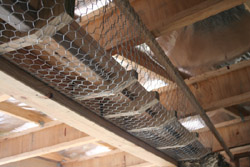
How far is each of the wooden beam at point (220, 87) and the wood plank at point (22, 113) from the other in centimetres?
91

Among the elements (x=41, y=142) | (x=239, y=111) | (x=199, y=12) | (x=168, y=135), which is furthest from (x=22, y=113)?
(x=239, y=111)

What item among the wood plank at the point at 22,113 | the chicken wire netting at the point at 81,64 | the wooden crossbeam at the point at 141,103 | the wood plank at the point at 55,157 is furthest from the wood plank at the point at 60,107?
the wood plank at the point at 55,157

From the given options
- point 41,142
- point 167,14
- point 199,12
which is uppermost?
point 167,14

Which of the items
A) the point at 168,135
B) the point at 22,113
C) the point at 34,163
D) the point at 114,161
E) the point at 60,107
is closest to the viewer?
the point at 60,107

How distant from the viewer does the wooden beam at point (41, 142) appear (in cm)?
213

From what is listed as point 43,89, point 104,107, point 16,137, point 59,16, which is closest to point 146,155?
point 104,107

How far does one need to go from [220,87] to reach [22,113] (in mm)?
1420

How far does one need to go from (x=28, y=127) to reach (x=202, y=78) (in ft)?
4.67

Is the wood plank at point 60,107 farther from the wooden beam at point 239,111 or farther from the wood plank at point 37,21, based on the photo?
the wooden beam at point 239,111

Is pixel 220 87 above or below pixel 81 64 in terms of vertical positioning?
above

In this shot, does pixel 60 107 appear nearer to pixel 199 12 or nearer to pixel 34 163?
pixel 199 12

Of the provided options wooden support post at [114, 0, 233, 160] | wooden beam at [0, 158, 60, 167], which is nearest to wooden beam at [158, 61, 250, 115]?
wooden support post at [114, 0, 233, 160]

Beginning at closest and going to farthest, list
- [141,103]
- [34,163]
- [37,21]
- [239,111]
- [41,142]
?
1. [37,21]
2. [141,103]
3. [41,142]
4. [239,111]
5. [34,163]

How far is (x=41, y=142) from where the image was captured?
2215 mm
